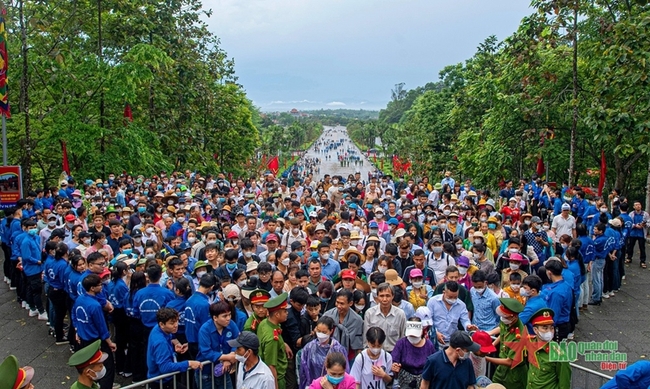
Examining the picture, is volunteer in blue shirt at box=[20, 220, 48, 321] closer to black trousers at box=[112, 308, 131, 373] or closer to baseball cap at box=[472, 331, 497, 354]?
black trousers at box=[112, 308, 131, 373]

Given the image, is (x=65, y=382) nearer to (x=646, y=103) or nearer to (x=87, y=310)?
(x=87, y=310)

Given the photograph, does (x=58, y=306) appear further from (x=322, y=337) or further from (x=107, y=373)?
(x=322, y=337)

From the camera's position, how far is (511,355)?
5.54m

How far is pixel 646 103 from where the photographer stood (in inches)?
481

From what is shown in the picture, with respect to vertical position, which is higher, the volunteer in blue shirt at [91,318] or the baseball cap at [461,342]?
the baseball cap at [461,342]

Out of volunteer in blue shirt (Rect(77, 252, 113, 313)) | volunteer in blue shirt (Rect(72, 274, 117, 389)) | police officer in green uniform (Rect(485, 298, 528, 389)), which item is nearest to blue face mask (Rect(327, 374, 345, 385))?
police officer in green uniform (Rect(485, 298, 528, 389))

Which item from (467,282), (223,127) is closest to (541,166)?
→ (467,282)

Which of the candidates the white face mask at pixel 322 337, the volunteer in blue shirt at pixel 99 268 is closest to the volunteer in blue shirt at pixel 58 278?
the volunteer in blue shirt at pixel 99 268

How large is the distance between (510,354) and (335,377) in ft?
6.75

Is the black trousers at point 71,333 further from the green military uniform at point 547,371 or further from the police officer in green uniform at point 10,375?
the green military uniform at point 547,371

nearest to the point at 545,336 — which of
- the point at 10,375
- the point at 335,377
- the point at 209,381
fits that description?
the point at 335,377

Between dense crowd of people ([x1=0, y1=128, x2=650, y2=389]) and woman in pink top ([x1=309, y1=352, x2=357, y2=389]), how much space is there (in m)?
0.02

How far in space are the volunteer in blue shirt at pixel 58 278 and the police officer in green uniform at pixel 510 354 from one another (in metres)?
5.90

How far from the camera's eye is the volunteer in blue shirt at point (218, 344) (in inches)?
216
